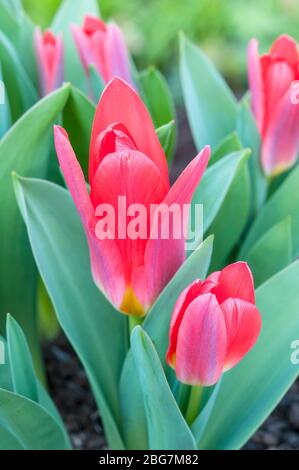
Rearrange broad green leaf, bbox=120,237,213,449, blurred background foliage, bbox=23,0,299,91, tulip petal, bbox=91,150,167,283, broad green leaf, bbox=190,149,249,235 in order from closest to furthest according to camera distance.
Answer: tulip petal, bbox=91,150,167,283 < broad green leaf, bbox=120,237,213,449 < broad green leaf, bbox=190,149,249,235 < blurred background foliage, bbox=23,0,299,91

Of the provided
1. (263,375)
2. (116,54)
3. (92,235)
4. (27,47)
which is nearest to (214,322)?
(92,235)

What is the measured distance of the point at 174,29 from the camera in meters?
2.95

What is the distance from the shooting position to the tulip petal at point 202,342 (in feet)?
2.60

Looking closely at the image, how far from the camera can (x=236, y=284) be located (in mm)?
805

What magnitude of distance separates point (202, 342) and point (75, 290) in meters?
0.25

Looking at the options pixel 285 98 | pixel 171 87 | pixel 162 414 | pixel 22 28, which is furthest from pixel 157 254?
pixel 171 87

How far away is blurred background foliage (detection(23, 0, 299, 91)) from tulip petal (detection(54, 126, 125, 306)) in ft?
7.01

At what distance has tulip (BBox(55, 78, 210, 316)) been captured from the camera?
0.78m

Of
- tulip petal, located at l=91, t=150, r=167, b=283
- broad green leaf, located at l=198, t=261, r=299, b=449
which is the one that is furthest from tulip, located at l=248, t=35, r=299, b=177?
tulip petal, located at l=91, t=150, r=167, b=283

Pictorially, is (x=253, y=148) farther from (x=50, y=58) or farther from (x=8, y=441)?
(x=8, y=441)

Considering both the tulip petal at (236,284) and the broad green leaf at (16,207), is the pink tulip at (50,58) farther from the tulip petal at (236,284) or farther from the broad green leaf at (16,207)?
the tulip petal at (236,284)

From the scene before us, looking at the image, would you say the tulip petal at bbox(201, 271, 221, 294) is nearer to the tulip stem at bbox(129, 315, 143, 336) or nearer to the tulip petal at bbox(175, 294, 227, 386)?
the tulip petal at bbox(175, 294, 227, 386)

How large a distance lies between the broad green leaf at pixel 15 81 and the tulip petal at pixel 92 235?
35cm

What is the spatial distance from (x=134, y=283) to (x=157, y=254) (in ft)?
0.13
